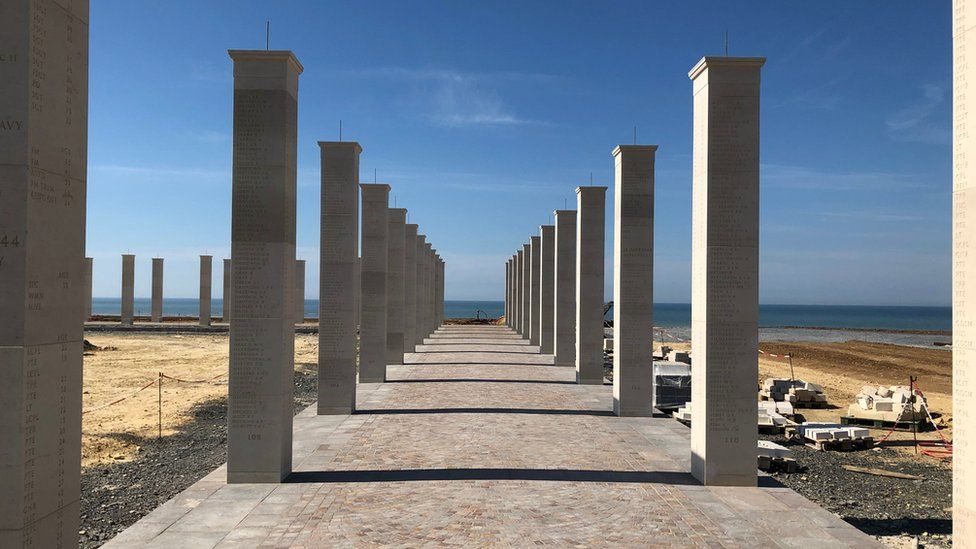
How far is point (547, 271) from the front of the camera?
31.5m

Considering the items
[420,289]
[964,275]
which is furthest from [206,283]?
[964,275]

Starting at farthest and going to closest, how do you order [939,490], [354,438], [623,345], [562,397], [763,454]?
[562,397]
[623,345]
[354,438]
[763,454]
[939,490]

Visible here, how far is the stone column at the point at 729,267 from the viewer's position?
34.1 feet

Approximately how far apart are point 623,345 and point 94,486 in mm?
11391

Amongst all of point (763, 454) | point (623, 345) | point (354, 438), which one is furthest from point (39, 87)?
point (623, 345)

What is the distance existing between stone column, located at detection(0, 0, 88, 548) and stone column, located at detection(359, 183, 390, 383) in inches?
634

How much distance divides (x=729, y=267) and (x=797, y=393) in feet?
43.4

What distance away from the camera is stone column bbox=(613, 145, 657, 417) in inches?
641

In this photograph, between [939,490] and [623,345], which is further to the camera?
[623,345]

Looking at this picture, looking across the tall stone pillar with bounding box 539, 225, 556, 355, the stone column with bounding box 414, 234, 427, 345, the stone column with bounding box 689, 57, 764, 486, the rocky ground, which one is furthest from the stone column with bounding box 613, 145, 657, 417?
the stone column with bounding box 414, 234, 427, 345

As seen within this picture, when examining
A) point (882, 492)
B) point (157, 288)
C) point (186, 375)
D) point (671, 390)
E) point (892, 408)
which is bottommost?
point (186, 375)

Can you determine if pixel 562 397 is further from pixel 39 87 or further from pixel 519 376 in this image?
pixel 39 87

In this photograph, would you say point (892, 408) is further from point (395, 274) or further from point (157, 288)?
point (157, 288)

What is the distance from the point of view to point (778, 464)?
40.7 feet
